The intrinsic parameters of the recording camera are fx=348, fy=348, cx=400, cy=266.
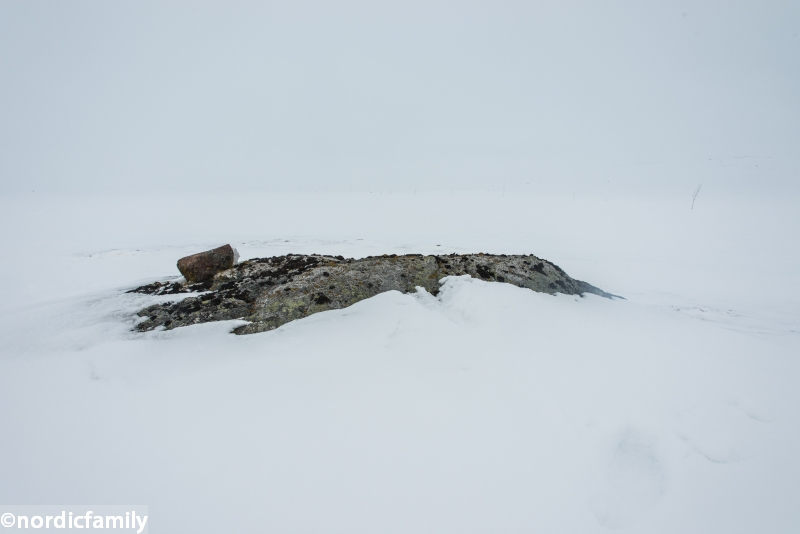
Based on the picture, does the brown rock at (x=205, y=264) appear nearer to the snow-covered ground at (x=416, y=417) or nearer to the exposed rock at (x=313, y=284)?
the exposed rock at (x=313, y=284)

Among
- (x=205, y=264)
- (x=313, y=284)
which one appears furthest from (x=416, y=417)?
(x=205, y=264)

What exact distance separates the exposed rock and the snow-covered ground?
0.24 meters

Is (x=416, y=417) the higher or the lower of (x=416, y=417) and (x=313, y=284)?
the lower

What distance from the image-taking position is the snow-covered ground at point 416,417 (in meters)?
1.63

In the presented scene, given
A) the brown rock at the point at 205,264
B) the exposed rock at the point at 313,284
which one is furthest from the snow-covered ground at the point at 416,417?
the brown rock at the point at 205,264

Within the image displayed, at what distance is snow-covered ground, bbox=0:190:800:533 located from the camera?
5.35 feet

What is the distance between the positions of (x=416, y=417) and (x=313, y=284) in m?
1.94

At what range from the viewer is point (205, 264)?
4.27 metres

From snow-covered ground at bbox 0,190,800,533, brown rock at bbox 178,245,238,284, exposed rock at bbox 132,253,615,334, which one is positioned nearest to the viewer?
snow-covered ground at bbox 0,190,800,533

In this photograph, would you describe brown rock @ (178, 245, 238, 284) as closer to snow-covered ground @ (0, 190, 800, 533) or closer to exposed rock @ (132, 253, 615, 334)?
exposed rock @ (132, 253, 615, 334)

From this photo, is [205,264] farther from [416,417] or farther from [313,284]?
[416,417]

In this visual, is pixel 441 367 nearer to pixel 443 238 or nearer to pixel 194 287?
pixel 194 287

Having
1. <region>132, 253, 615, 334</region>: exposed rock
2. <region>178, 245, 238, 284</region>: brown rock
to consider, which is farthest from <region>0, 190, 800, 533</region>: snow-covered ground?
<region>178, 245, 238, 284</region>: brown rock

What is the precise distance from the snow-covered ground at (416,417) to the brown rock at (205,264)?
630 millimetres
